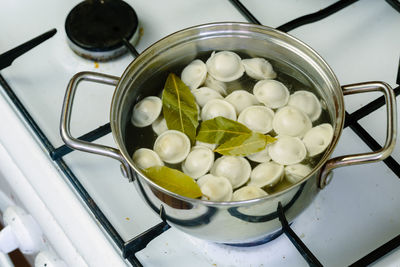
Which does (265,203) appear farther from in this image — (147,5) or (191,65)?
(147,5)

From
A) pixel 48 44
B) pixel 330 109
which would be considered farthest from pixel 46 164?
pixel 330 109

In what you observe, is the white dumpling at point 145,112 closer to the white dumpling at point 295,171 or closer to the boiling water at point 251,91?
the boiling water at point 251,91

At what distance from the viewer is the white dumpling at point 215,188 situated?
477 millimetres

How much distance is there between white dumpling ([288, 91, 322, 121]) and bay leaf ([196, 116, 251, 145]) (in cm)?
6

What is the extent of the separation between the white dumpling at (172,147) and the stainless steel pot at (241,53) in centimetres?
4

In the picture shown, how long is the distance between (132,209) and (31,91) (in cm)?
22

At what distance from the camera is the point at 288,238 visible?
532 mm

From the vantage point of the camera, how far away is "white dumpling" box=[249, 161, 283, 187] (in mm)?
495

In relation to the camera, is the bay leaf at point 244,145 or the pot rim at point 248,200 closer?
the pot rim at point 248,200

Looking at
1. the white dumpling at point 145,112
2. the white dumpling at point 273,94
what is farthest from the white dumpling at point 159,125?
Answer: the white dumpling at point 273,94

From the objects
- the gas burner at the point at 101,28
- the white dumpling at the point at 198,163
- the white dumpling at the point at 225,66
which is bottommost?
the white dumpling at the point at 198,163

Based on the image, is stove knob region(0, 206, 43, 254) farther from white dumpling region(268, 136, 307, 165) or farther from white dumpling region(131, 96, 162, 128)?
white dumpling region(268, 136, 307, 165)

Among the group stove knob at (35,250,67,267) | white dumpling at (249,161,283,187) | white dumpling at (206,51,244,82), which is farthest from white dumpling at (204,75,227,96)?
stove knob at (35,250,67,267)

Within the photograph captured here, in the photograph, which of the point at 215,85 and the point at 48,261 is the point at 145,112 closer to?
the point at 215,85
